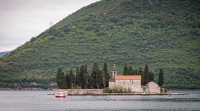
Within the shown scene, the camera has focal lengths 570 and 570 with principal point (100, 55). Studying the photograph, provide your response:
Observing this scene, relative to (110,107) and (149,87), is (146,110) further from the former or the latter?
(149,87)

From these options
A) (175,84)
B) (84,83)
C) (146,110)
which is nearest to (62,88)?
(84,83)

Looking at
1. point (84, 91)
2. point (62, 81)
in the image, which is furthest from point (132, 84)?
point (62, 81)

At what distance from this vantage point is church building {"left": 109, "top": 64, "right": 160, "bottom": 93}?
125m

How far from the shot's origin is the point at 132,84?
126 metres

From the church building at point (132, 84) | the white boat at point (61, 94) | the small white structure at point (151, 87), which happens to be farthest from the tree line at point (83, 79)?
the small white structure at point (151, 87)

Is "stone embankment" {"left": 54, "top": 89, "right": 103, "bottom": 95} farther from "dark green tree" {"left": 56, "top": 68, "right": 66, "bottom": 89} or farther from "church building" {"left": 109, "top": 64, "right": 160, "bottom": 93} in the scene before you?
"church building" {"left": 109, "top": 64, "right": 160, "bottom": 93}

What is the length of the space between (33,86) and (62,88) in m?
66.7

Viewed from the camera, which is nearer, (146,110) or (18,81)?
(146,110)

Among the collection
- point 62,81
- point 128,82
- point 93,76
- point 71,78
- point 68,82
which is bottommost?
point 128,82

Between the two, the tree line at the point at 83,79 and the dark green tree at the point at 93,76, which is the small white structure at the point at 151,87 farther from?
the dark green tree at the point at 93,76

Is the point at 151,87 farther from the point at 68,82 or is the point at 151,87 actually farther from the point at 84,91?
the point at 68,82

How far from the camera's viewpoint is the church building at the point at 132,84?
124625mm

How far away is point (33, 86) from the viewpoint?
191 metres

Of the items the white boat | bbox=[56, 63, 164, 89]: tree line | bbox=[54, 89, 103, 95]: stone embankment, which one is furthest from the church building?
the white boat
